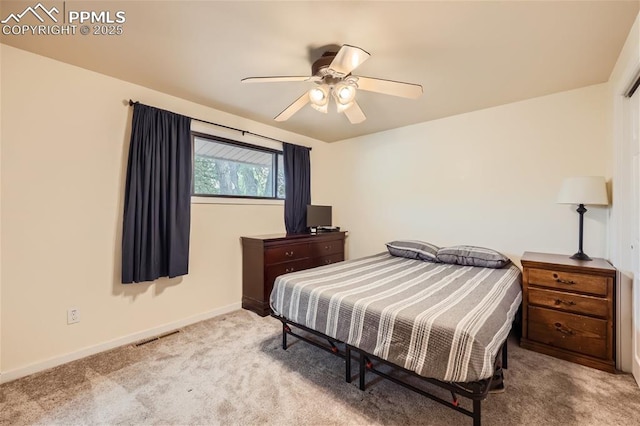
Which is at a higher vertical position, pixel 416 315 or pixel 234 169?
pixel 234 169

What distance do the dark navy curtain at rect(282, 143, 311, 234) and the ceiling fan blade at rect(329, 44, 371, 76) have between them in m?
2.27

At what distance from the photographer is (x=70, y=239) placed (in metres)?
2.27

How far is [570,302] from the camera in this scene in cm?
223

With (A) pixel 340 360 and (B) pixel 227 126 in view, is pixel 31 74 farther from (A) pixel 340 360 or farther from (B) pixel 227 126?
(A) pixel 340 360

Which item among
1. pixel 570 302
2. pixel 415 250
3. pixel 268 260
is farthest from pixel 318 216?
pixel 570 302

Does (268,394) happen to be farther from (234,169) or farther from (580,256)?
(580,256)

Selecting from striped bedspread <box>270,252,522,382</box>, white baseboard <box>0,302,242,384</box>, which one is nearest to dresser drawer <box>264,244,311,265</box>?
white baseboard <box>0,302,242,384</box>

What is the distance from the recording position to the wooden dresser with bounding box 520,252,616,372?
6.88 ft

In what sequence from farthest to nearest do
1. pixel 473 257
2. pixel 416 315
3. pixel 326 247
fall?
pixel 326 247, pixel 473 257, pixel 416 315

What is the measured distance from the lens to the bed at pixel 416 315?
139 centimetres

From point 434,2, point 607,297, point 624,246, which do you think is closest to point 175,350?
point 434,2

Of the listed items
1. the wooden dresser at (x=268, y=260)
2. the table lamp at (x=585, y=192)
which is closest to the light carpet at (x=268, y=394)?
the wooden dresser at (x=268, y=260)

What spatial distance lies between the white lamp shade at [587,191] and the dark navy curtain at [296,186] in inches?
120

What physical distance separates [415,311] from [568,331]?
1.64 metres
